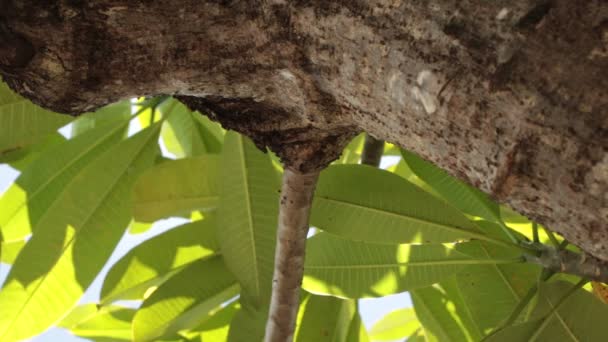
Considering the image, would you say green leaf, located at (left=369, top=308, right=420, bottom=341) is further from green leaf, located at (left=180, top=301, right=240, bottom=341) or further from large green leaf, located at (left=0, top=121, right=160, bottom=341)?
large green leaf, located at (left=0, top=121, right=160, bottom=341)

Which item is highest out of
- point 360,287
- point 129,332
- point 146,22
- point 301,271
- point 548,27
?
point 548,27

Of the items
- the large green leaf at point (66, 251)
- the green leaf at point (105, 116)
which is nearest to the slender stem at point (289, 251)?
the large green leaf at point (66, 251)

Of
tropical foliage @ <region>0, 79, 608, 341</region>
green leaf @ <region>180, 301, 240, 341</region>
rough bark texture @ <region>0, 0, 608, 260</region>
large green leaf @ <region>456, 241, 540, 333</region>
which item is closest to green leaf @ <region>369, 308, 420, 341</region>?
tropical foliage @ <region>0, 79, 608, 341</region>

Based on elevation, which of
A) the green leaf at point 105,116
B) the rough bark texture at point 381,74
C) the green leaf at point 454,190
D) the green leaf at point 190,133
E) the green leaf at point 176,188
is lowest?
→ the green leaf at point 105,116

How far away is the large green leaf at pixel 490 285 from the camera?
1.46 m

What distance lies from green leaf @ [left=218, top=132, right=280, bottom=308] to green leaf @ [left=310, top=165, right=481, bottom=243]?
174 millimetres

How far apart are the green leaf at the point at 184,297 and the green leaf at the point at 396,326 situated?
0.88 meters

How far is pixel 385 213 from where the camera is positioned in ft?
4.22

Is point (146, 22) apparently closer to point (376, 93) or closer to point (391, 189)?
point (376, 93)

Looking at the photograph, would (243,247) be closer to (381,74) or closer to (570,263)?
(570,263)

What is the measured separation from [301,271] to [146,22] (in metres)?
0.56

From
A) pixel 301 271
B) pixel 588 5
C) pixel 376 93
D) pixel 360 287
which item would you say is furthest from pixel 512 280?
pixel 588 5

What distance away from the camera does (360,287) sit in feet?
4.66

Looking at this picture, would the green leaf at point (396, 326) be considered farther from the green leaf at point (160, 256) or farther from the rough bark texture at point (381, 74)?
the rough bark texture at point (381, 74)
